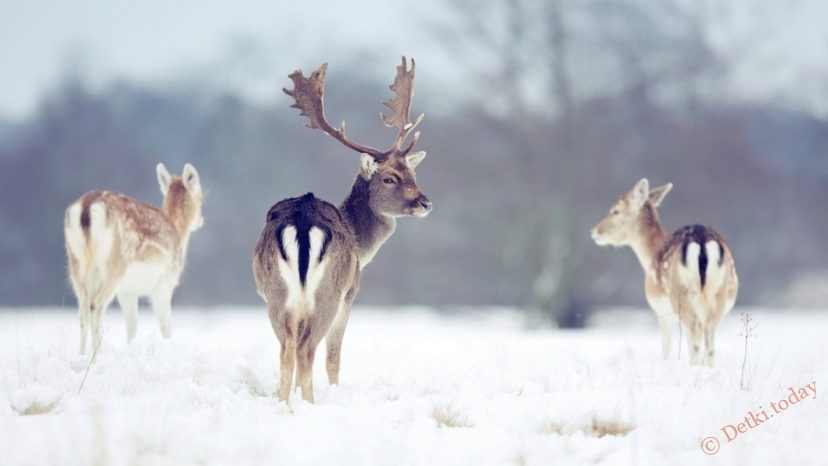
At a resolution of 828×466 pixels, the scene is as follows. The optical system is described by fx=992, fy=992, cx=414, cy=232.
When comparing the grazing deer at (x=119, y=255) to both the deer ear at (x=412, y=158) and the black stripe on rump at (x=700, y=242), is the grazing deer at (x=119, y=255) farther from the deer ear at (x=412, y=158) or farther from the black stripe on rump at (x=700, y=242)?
the black stripe on rump at (x=700, y=242)

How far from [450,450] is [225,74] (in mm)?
34436

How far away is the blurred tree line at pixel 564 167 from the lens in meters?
21.3

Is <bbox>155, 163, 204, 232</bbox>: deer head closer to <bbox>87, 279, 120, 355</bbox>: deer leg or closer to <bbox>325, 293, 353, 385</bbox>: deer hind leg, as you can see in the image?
<bbox>87, 279, 120, 355</bbox>: deer leg

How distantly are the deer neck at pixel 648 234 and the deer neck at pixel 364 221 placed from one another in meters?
3.85

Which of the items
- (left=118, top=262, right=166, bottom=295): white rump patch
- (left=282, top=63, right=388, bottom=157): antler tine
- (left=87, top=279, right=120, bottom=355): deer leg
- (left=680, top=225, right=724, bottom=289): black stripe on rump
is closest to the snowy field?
(left=87, top=279, right=120, bottom=355): deer leg

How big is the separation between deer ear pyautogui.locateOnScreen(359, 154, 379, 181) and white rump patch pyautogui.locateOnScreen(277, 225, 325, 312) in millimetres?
1736

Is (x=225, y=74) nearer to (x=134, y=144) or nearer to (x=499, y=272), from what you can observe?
(x=134, y=144)

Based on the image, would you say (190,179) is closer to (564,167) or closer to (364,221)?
(364,221)

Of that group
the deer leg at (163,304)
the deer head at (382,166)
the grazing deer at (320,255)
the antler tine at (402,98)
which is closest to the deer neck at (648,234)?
the antler tine at (402,98)

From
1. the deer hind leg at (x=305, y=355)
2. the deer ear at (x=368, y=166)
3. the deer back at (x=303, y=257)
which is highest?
the deer ear at (x=368, y=166)

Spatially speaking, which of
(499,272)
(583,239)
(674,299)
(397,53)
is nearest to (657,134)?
(583,239)

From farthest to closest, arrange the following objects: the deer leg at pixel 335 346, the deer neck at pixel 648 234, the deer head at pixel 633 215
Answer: the deer head at pixel 633 215 → the deer neck at pixel 648 234 → the deer leg at pixel 335 346

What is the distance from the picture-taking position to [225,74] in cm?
3778

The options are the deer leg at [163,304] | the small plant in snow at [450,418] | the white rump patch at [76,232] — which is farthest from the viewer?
the deer leg at [163,304]
